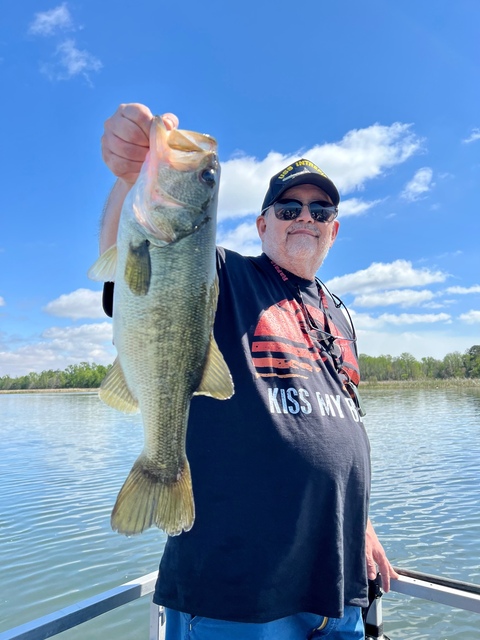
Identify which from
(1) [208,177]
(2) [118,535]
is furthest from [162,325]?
(2) [118,535]

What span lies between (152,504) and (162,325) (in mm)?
701

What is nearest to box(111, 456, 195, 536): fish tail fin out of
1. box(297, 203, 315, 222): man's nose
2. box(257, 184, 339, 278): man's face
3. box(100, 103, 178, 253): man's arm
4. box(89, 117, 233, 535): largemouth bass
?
box(89, 117, 233, 535): largemouth bass

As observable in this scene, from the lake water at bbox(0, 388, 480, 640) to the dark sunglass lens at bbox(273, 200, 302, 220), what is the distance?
5.35 meters

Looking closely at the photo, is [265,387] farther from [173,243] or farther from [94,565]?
[94,565]

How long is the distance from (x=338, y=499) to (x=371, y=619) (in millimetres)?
1446

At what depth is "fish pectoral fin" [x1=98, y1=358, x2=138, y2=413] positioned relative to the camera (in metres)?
2.03

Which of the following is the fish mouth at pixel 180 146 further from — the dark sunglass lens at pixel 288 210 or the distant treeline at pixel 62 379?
the distant treeline at pixel 62 379

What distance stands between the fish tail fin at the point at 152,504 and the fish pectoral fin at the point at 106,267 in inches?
30.5

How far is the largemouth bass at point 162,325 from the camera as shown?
1958 millimetres

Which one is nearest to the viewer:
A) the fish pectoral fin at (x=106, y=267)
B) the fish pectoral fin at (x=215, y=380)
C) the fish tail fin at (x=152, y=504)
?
the fish tail fin at (x=152, y=504)

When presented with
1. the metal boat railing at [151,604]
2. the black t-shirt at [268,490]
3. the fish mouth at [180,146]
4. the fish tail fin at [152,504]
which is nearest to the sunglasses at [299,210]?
the black t-shirt at [268,490]

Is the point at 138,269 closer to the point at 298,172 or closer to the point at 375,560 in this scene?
the point at 298,172

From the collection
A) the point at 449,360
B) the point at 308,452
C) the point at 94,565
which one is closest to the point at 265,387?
the point at 308,452

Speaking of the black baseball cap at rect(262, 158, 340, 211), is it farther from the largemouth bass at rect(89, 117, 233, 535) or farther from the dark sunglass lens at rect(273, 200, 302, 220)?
the largemouth bass at rect(89, 117, 233, 535)
